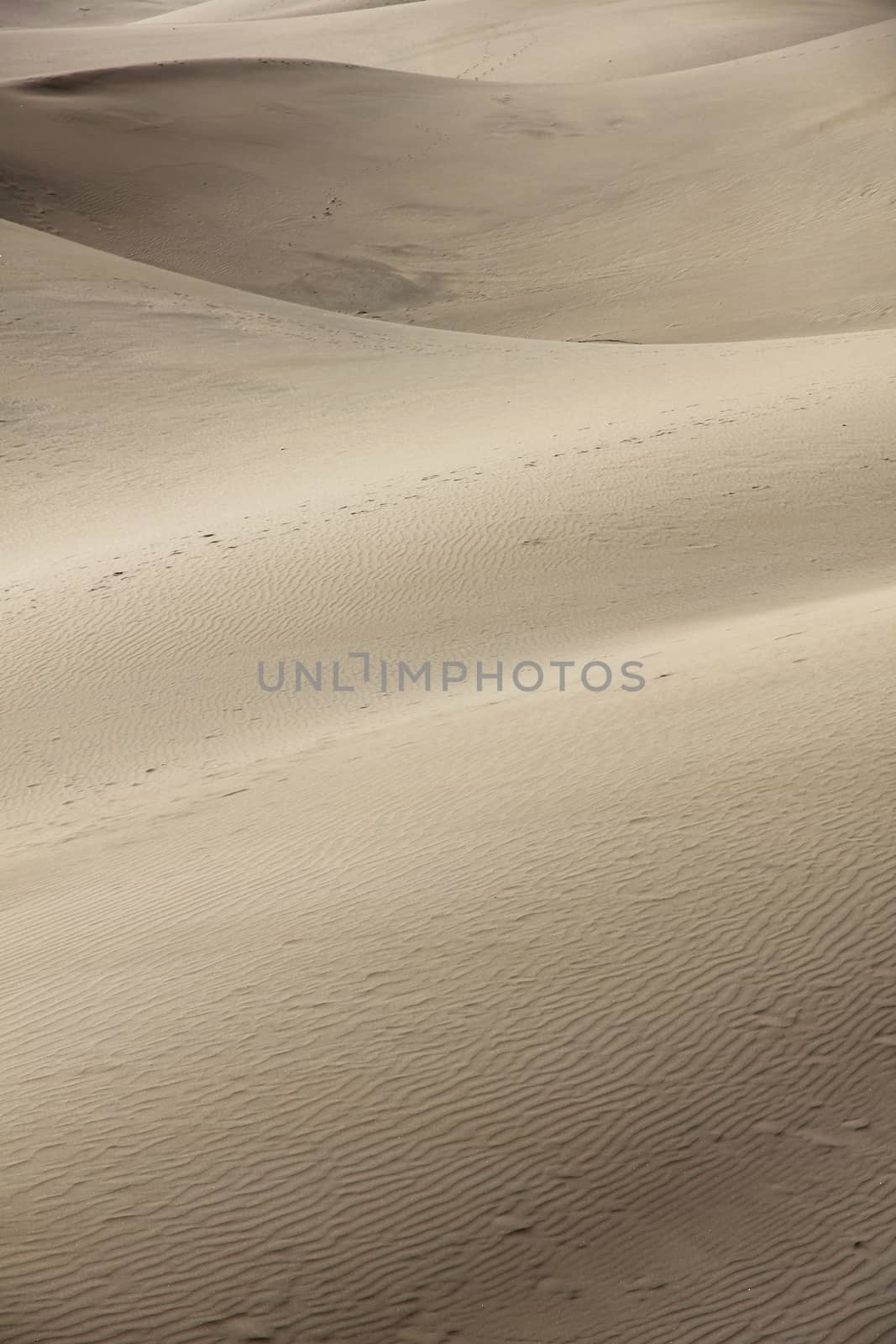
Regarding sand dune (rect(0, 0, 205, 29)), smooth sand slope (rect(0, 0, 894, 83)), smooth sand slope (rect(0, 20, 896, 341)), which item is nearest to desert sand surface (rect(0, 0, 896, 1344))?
smooth sand slope (rect(0, 20, 896, 341))

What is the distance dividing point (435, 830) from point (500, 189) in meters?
19.2

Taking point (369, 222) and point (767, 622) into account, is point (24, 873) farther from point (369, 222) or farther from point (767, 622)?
point (369, 222)

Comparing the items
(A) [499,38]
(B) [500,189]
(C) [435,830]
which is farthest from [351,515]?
(A) [499,38]

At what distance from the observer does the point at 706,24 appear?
125 ft

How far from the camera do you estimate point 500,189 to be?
21.9 meters

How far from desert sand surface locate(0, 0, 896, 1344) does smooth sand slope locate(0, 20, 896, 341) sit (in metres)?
3.12

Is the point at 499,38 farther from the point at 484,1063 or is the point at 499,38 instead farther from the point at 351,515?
the point at 484,1063

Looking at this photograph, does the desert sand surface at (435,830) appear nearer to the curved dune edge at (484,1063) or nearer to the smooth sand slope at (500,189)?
the curved dune edge at (484,1063)

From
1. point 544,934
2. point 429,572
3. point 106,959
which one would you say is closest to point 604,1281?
point 544,934

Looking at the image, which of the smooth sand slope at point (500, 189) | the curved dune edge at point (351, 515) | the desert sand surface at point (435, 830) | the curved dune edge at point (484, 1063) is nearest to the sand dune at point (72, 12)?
the smooth sand slope at point (500, 189)

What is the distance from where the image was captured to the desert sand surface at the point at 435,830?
2861mm

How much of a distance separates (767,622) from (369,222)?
52.7 feet

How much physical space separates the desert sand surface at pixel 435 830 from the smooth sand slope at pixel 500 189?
10.2 ft

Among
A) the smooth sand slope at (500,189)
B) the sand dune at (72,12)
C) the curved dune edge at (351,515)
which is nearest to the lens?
the curved dune edge at (351,515)
